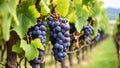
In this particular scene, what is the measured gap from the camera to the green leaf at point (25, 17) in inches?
125

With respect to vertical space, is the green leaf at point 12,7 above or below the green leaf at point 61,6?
below

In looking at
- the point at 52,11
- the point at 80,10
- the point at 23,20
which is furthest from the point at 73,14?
the point at 23,20

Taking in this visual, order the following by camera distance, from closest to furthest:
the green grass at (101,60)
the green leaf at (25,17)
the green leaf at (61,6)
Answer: the green leaf at (25,17), the green leaf at (61,6), the green grass at (101,60)

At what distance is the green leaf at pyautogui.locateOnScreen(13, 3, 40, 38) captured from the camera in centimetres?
317

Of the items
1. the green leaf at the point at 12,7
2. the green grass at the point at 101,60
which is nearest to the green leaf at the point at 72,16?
the green leaf at the point at 12,7

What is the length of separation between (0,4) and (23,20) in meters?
0.99

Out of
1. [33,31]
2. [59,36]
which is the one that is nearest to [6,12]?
[33,31]

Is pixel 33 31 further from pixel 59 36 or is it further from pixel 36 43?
pixel 59 36

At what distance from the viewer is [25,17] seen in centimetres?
325

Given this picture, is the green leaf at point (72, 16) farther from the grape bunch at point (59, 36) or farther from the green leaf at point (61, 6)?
the grape bunch at point (59, 36)

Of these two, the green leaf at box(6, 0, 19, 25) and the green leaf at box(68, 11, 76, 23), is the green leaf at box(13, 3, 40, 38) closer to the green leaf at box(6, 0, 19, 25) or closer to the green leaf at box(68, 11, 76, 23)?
the green leaf at box(6, 0, 19, 25)

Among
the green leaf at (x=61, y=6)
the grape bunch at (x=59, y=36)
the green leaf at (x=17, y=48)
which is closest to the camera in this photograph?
the green leaf at (x=17, y=48)

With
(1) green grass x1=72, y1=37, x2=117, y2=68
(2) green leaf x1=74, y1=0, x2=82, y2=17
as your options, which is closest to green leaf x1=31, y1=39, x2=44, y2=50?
(2) green leaf x1=74, y1=0, x2=82, y2=17

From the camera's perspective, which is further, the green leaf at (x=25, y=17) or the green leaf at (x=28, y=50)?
the green leaf at (x=28, y=50)
